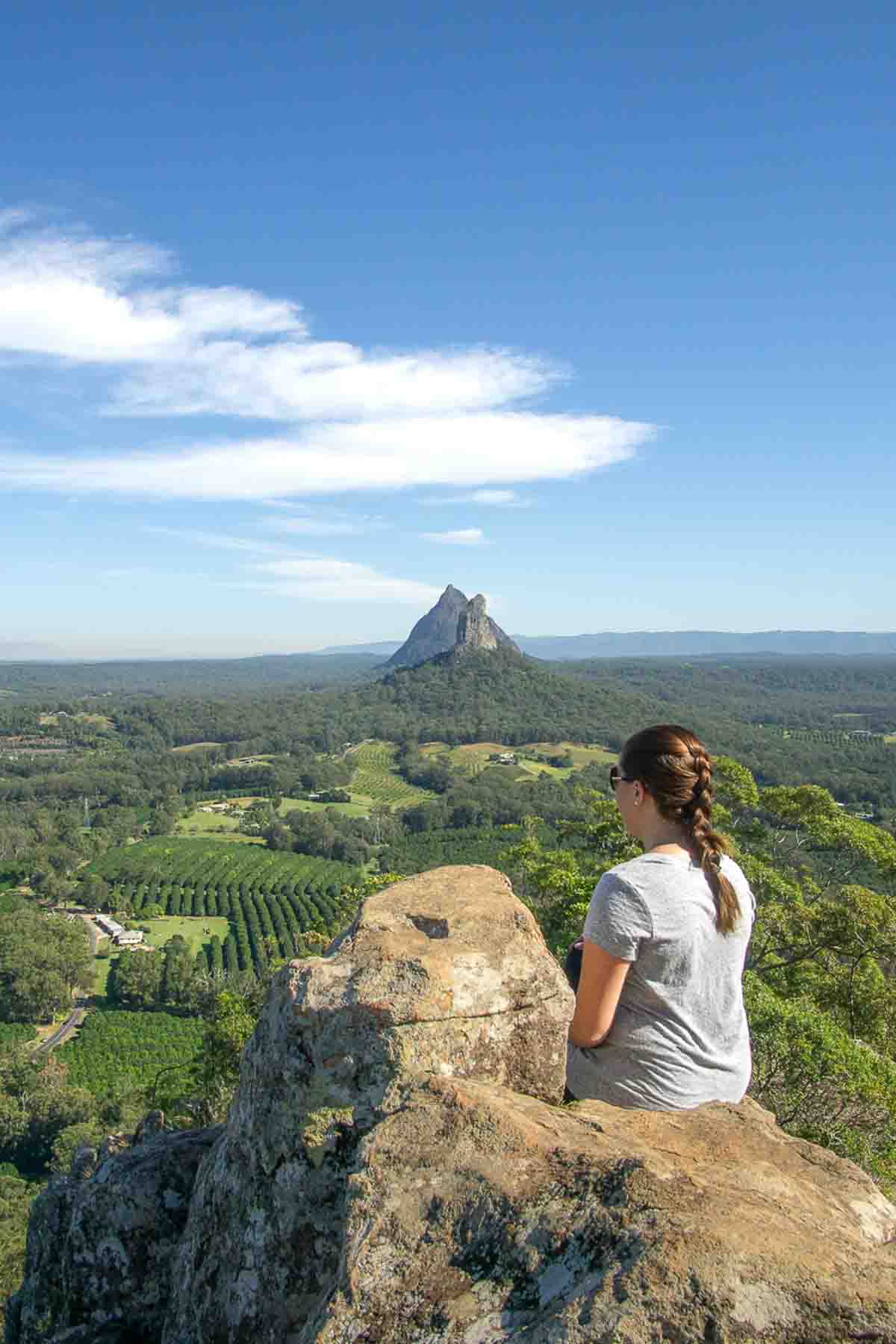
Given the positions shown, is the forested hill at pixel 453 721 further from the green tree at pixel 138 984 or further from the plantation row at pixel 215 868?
the green tree at pixel 138 984

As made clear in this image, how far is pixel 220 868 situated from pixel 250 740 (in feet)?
303

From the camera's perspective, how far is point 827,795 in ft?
53.7

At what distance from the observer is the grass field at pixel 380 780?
123625 mm

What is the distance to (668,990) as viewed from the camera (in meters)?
3.66

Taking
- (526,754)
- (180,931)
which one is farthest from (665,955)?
(526,754)

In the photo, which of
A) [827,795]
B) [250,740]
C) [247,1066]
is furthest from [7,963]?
[250,740]

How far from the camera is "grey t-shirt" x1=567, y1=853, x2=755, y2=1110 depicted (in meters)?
3.59

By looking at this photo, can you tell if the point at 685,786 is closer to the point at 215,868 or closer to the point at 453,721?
the point at 215,868

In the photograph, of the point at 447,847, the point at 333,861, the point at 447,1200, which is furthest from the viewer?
the point at 333,861

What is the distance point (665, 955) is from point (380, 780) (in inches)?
5422

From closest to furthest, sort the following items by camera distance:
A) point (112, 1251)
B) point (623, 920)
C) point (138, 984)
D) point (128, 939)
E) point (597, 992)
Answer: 1. point (623, 920)
2. point (597, 992)
3. point (112, 1251)
4. point (138, 984)
5. point (128, 939)

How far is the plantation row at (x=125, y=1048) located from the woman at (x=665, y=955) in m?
41.0

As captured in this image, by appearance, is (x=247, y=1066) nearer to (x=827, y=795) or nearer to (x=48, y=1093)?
(x=827, y=795)

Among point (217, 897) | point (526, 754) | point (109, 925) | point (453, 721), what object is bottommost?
point (109, 925)
